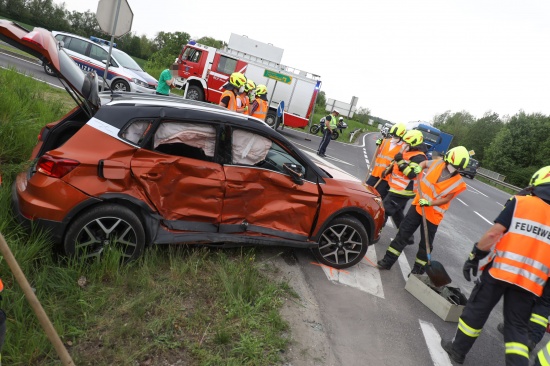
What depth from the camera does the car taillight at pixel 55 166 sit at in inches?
125

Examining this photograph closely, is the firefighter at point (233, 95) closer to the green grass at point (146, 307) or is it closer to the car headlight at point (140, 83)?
the green grass at point (146, 307)

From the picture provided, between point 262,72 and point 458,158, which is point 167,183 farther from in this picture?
point 262,72

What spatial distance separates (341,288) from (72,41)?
1380cm

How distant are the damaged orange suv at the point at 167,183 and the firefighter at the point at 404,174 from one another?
4.77 ft

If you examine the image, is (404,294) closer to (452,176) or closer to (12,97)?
(452,176)

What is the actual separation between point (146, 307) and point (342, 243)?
8.17ft

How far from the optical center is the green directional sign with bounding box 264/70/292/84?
19250mm

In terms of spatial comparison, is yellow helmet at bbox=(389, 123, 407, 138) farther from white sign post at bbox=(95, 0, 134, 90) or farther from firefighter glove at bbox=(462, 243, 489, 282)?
white sign post at bbox=(95, 0, 134, 90)

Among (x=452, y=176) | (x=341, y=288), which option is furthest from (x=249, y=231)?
(x=452, y=176)

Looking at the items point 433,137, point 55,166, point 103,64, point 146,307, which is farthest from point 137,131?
point 433,137

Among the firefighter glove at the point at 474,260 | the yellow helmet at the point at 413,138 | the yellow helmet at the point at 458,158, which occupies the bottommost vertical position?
the firefighter glove at the point at 474,260

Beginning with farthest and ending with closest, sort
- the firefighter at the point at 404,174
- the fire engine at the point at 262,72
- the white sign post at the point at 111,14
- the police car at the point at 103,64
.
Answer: the fire engine at the point at 262,72 < the police car at the point at 103,64 < the white sign post at the point at 111,14 < the firefighter at the point at 404,174

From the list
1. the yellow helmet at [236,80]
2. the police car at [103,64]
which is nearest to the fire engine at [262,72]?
the police car at [103,64]

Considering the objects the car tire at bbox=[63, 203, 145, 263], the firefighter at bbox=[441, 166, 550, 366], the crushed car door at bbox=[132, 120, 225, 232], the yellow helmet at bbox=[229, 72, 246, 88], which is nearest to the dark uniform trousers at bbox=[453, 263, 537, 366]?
the firefighter at bbox=[441, 166, 550, 366]
